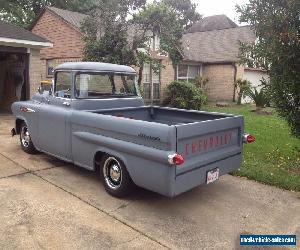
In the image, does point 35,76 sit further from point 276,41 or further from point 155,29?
point 276,41

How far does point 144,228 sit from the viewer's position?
4.34 m

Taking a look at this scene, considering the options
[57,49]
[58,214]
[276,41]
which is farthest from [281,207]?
[57,49]

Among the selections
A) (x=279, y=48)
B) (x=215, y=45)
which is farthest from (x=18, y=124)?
(x=215, y=45)

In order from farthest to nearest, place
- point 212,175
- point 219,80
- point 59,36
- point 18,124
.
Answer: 1. point 219,80
2. point 59,36
3. point 18,124
4. point 212,175

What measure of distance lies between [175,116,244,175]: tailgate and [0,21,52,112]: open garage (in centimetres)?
1027

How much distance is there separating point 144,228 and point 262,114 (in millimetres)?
14133

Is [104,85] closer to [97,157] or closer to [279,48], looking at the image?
[97,157]

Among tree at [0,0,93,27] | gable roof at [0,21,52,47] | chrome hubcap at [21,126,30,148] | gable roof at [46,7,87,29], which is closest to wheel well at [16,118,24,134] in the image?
chrome hubcap at [21,126,30,148]

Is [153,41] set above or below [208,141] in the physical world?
above

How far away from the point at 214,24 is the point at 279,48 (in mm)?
41774

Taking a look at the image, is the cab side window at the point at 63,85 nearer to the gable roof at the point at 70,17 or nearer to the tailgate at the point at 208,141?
the tailgate at the point at 208,141

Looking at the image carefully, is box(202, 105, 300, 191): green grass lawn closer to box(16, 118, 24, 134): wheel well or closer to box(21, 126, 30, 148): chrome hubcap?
box(21, 126, 30, 148): chrome hubcap

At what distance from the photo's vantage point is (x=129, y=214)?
4.72m

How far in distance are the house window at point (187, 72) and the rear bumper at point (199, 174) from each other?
1764 cm
